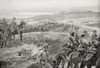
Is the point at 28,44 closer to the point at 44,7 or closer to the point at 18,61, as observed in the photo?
the point at 18,61

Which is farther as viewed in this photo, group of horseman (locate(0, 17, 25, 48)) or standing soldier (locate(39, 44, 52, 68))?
group of horseman (locate(0, 17, 25, 48))

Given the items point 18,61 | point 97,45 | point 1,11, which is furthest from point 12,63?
point 97,45

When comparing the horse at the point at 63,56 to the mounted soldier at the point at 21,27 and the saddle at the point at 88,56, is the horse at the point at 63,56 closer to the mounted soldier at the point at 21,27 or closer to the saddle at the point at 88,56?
the saddle at the point at 88,56

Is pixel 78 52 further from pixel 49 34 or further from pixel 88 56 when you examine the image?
pixel 49 34

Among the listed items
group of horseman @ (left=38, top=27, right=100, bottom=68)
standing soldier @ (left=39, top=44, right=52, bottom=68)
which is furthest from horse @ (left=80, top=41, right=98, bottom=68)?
standing soldier @ (left=39, top=44, right=52, bottom=68)

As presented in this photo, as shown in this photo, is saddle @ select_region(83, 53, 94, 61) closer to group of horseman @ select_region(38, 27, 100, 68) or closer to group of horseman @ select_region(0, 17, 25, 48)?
group of horseman @ select_region(38, 27, 100, 68)

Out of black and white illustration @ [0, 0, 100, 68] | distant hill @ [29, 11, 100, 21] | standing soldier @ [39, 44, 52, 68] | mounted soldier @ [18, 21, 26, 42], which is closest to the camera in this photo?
standing soldier @ [39, 44, 52, 68]

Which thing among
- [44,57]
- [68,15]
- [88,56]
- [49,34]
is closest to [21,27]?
[49,34]

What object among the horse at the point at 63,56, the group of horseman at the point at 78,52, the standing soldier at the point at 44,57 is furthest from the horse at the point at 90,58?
the standing soldier at the point at 44,57
